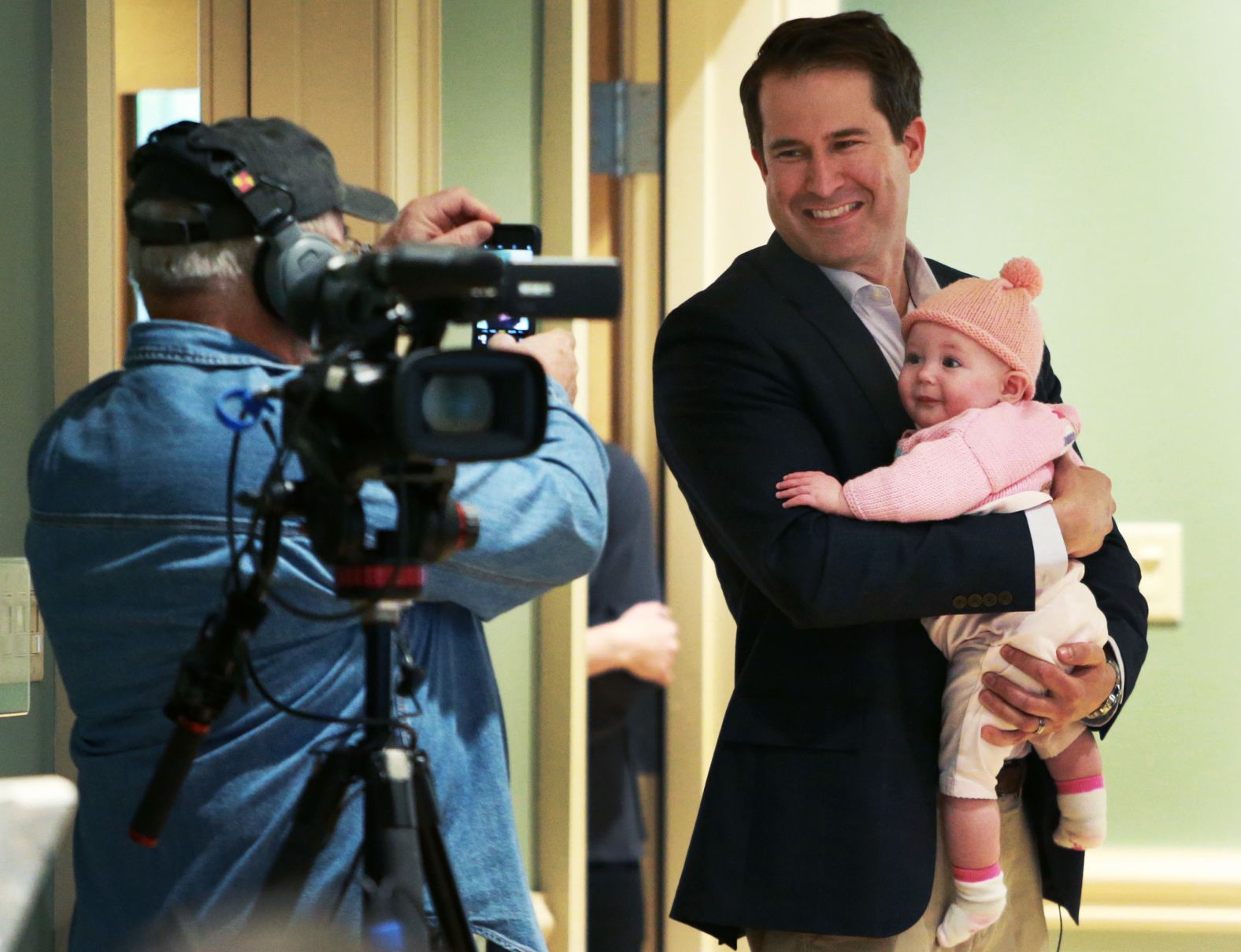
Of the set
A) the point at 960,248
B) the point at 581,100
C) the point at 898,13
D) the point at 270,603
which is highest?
the point at 898,13

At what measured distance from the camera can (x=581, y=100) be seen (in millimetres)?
2094

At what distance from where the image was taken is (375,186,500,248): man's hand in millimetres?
1403

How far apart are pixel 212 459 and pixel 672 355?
1.92 feet

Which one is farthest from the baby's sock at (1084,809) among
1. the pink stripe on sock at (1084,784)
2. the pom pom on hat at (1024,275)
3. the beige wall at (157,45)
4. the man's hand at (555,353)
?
the beige wall at (157,45)

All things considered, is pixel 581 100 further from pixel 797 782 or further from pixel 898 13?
pixel 797 782

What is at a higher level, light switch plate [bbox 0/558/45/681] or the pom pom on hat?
the pom pom on hat

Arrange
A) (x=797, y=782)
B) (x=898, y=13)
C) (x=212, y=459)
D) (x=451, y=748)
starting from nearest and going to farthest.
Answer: (x=212, y=459)
(x=451, y=748)
(x=797, y=782)
(x=898, y=13)

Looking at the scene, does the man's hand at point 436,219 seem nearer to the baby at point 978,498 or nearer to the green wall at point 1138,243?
the baby at point 978,498

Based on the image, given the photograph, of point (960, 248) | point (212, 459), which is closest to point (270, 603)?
point (212, 459)

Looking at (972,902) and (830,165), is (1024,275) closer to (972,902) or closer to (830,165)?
(830,165)

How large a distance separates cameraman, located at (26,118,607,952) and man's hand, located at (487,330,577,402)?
118 millimetres

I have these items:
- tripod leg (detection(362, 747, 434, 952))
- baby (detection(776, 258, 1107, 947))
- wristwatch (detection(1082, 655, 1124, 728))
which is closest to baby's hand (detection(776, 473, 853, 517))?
baby (detection(776, 258, 1107, 947))

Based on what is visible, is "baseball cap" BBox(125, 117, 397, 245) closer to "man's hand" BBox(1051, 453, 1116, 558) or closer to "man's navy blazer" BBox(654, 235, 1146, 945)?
"man's navy blazer" BBox(654, 235, 1146, 945)

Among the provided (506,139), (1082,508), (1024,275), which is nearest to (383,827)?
(1082,508)
